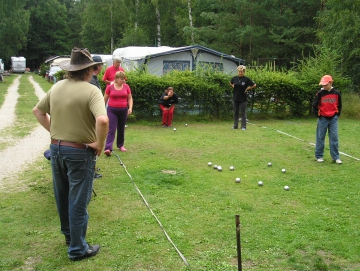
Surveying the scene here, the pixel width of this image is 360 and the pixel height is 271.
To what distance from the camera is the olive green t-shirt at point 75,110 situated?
3.40 metres

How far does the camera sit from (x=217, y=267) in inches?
141

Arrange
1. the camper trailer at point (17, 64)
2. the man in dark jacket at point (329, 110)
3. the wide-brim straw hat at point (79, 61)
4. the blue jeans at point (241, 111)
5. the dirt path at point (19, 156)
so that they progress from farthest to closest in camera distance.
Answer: the camper trailer at point (17, 64) → the blue jeans at point (241, 111) → the man in dark jacket at point (329, 110) → the dirt path at point (19, 156) → the wide-brim straw hat at point (79, 61)

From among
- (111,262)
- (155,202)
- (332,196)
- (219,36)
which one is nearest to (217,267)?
(111,262)

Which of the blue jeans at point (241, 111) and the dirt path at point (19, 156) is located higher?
the blue jeans at point (241, 111)

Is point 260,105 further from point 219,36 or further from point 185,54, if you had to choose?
point 219,36

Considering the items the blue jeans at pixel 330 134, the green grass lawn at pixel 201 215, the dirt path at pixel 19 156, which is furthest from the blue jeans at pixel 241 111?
the dirt path at pixel 19 156

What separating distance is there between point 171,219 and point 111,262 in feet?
3.80

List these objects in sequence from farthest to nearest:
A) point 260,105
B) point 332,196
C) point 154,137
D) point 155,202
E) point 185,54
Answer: point 185,54, point 260,105, point 154,137, point 332,196, point 155,202

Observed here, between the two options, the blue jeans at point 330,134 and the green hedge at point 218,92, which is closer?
the blue jeans at point 330,134

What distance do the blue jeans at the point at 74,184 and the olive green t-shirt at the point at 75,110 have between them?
12 centimetres

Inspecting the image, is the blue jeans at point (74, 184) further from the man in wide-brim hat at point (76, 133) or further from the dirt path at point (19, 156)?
the dirt path at point (19, 156)

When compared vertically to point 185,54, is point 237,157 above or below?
below

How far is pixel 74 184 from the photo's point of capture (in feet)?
11.6

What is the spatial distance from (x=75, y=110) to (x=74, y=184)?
25.9 inches
